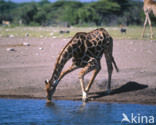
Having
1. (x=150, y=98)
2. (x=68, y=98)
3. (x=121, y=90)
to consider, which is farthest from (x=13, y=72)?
(x=150, y=98)

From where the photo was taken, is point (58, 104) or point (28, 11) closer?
point (58, 104)

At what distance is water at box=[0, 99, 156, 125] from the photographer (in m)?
7.55

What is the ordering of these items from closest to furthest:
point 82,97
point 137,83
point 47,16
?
point 82,97 < point 137,83 < point 47,16

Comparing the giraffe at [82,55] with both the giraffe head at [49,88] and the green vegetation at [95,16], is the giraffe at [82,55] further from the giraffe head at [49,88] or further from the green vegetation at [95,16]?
the green vegetation at [95,16]

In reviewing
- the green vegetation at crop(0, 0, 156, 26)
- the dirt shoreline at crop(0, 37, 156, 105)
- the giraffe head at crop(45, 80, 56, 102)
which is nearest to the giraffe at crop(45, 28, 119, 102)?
the giraffe head at crop(45, 80, 56, 102)

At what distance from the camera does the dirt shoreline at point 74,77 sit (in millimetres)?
9164

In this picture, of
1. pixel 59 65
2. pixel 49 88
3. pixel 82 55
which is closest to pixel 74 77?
pixel 82 55

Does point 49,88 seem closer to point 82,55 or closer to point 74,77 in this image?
point 82,55

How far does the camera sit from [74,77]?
10.3 meters

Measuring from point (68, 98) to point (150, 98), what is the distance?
1.81 metres

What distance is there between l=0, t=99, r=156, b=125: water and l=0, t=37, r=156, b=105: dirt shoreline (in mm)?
391

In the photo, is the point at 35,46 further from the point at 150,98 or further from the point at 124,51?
the point at 150,98

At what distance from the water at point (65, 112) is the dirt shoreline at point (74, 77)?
1.28ft

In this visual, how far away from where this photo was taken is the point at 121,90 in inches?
371
